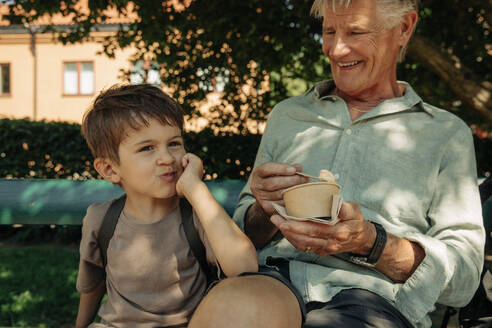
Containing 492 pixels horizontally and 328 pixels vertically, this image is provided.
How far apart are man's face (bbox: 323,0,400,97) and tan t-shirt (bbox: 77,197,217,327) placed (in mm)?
999

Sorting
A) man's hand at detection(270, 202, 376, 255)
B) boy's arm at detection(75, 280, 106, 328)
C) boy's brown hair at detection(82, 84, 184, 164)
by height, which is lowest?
boy's arm at detection(75, 280, 106, 328)

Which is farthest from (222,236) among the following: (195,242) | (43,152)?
(43,152)

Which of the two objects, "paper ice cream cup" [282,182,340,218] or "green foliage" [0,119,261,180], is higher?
"paper ice cream cup" [282,182,340,218]

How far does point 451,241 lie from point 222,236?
89 centimetres

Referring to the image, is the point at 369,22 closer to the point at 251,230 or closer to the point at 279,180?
the point at 279,180

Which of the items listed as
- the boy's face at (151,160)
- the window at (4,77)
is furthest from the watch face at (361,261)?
the window at (4,77)

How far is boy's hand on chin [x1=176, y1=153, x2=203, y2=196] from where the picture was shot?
1.85 meters

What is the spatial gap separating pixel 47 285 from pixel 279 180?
4.08 m

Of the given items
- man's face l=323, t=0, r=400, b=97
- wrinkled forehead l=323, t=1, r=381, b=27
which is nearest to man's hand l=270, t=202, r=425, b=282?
man's face l=323, t=0, r=400, b=97

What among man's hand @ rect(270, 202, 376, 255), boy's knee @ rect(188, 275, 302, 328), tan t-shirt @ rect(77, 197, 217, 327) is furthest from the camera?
tan t-shirt @ rect(77, 197, 217, 327)

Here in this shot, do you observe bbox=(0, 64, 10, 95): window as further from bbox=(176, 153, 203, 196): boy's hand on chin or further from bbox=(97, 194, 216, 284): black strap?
bbox=(176, 153, 203, 196): boy's hand on chin

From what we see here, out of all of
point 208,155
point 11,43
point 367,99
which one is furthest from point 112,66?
point 367,99

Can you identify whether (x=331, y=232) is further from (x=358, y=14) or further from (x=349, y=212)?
(x=358, y=14)

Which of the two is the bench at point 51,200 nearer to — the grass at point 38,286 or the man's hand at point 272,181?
the man's hand at point 272,181
